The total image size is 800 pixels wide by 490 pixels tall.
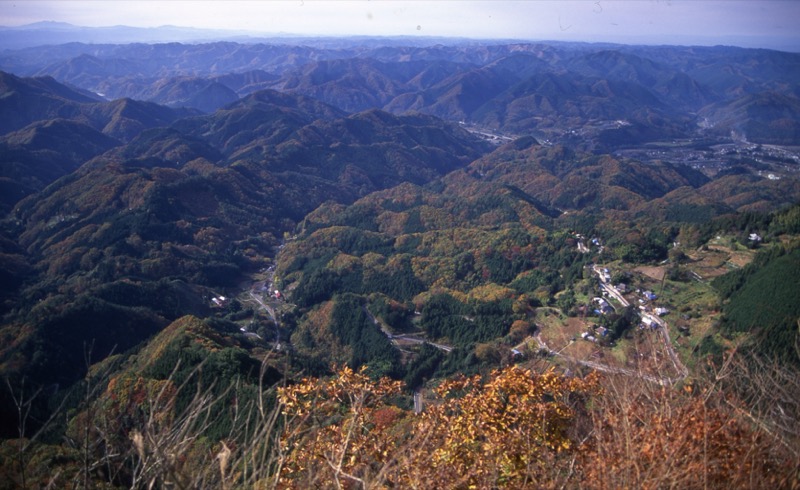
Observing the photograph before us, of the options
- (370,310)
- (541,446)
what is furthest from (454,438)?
(370,310)

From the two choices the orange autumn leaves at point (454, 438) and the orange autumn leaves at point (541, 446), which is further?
the orange autumn leaves at point (454, 438)

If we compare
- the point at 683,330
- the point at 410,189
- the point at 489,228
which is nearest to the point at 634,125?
the point at 410,189

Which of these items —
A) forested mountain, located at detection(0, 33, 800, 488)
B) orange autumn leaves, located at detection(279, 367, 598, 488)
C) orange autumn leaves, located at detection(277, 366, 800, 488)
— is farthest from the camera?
forested mountain, located at detection(0, 33, 800, 488)

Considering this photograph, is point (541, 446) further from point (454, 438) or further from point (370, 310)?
point (370, 310)

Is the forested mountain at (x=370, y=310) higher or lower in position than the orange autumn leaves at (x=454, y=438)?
lower

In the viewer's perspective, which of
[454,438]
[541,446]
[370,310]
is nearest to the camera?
[541,446]

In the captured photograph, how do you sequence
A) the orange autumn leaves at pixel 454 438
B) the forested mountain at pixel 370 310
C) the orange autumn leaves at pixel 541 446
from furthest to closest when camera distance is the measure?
the forested mountain at pixel 370 310
the orange autumn leaves at pixel 454 438
the orange autumn leaves at pixel 541 446

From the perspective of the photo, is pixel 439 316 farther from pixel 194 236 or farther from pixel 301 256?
pixel 194 236

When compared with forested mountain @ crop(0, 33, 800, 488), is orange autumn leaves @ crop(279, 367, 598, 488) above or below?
above
